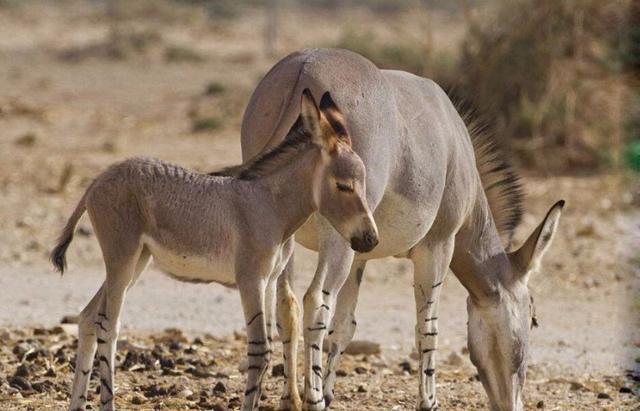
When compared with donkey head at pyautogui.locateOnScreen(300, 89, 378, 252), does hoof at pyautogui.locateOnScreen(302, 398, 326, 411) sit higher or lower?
lower

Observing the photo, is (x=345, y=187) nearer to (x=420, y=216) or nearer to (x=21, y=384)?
(x=420, y=216)

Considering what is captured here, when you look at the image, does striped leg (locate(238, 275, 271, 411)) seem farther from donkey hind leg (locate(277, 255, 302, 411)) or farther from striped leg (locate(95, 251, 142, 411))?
donkey hind leg (locate(277, 255, 302, 411))

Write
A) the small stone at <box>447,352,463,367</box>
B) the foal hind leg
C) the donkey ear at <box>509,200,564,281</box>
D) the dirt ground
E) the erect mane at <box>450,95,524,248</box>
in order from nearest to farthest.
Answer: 1. the foal hind leg
2. the donkey ear at <box>509,200,564,281</box>
3. the erect mane at <box>450,95,524,248</box>
4. the dirt ground
5. the small stone at <box>447,352,463,367</box>

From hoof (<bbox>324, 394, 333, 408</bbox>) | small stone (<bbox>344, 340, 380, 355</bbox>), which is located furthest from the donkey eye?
small stone (<bbox>344, 340, 380, 355</bbox>)

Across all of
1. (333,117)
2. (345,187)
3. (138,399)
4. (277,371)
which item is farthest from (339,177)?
(277,371)

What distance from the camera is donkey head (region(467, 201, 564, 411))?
8.38 meters

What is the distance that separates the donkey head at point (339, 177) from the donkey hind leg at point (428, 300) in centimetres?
149

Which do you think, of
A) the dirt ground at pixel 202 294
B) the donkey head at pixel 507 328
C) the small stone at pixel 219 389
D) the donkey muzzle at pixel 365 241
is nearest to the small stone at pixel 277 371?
the dirt ground at pixel 202 294

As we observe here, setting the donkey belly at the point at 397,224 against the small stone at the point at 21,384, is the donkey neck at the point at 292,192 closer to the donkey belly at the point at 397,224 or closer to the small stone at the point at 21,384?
the donkey belly at the point at 397,224

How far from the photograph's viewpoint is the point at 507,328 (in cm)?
844

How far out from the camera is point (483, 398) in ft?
30.4

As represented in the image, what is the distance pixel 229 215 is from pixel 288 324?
3.63 ft

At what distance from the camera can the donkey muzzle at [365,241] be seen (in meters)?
6.70

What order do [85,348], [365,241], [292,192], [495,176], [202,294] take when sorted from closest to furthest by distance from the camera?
[365,241] < [292,192] < [85,348] < [495,176] < [202,294]
